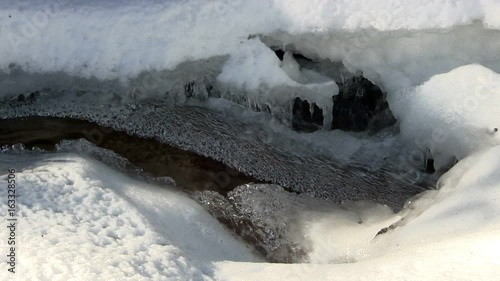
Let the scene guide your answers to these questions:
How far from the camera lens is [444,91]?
6.73 ft

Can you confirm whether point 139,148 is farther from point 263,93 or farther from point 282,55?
point 282,55

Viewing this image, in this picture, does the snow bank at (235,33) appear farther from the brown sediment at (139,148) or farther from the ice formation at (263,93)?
the brown sediment at (139,148)

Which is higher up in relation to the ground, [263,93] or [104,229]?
[263,93]

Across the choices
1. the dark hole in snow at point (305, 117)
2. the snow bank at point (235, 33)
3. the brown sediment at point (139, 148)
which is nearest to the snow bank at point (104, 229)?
the brown sediment at point (139, 148)

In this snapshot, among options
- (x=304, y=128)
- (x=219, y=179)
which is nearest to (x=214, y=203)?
(x=219, y=179)

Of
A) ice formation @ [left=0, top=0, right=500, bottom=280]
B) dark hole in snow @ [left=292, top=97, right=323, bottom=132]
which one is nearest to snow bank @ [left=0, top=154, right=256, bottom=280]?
ice formation @ [left=0, top=0, right=500, bottom=280]

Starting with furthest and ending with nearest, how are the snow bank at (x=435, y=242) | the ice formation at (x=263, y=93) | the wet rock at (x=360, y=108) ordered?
the wet rock at (x=360, y=108) → the ice formation at (x=263, y=93) → the snow bank at (x=435, y=242)

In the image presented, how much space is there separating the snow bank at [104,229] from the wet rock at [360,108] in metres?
0.78

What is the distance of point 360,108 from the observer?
7.67 ft

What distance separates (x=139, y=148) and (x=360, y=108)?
0.98m

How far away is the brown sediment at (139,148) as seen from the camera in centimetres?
220

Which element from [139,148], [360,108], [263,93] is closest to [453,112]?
[360,108]

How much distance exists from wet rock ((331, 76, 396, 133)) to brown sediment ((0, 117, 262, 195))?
0.50m

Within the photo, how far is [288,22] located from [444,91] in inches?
26.6
